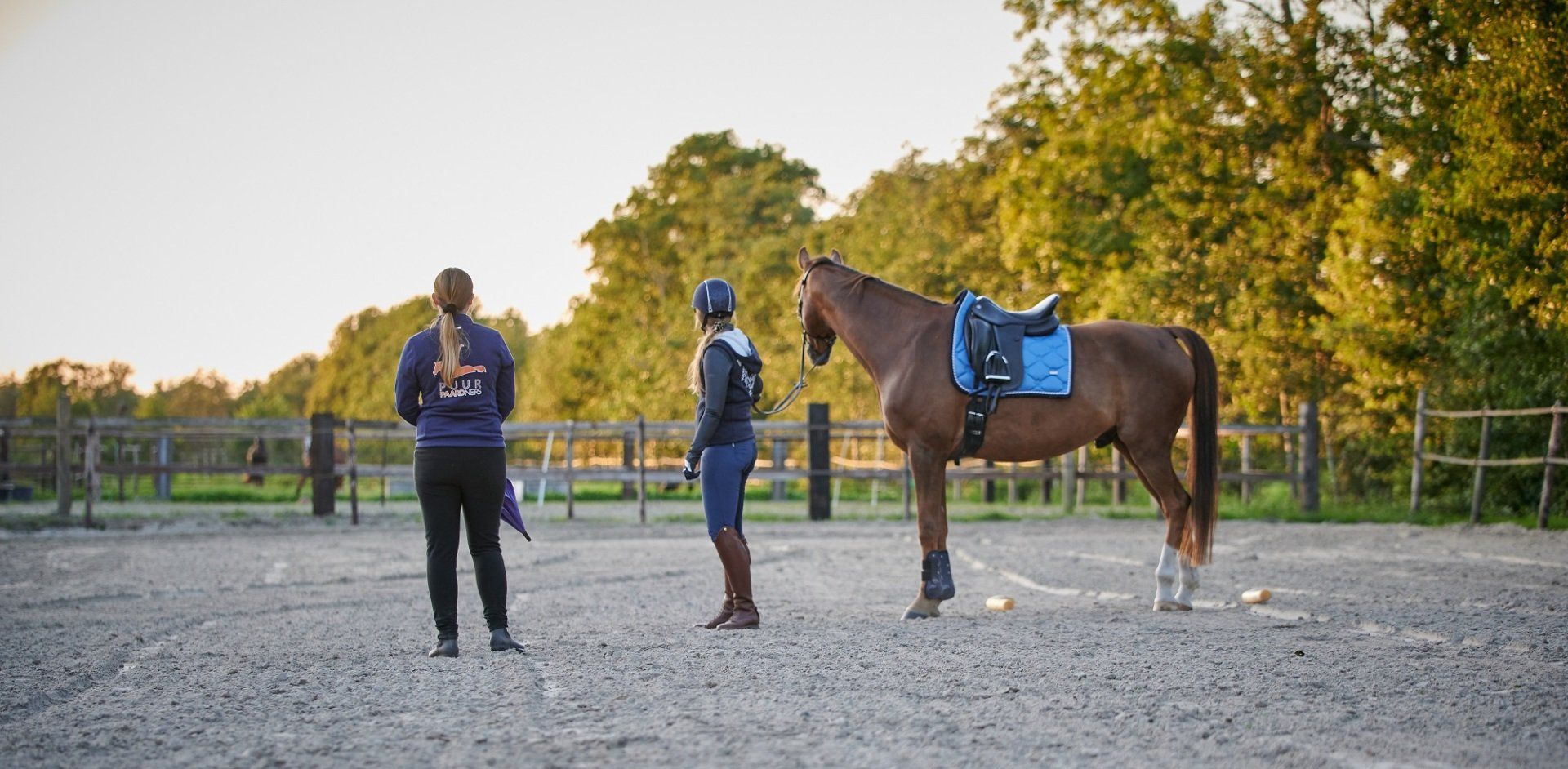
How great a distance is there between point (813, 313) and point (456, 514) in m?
2.74

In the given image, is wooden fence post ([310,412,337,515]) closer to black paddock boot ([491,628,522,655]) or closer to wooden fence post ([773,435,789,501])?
wooden fence post ([773,435,789,501])

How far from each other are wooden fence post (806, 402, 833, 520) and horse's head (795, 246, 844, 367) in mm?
9997

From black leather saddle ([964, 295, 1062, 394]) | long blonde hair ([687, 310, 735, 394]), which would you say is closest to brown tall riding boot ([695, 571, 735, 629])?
long blonde hair ([687, 310, 735, 394])

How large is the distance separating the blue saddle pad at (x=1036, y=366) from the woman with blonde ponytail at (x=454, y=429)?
2.59 metres

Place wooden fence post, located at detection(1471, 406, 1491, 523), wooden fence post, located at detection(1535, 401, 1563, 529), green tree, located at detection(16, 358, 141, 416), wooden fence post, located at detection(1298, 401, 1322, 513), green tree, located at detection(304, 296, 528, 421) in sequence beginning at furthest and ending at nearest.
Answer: green tree, located at detection(304, 296, 528, 421), green tree, located at detection(16, 358, 141, 416), wooden fence post, located at detection(1298, 401, 1322, 513), wooden fence post, located at detection(1471, 406, 1491, 523), wooden fence post, located at detection(1535, 401, 1563, 529)

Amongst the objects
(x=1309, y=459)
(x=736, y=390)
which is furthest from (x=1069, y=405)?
(x=1309, y=459)

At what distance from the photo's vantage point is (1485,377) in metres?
15.6

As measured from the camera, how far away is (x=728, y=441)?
21.1 feet

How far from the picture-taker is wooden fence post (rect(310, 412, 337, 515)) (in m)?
17.3

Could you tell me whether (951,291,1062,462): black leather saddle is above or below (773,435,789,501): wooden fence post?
above

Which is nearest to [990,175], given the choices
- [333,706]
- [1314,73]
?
[1314,73]

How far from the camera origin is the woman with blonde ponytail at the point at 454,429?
5469 mm

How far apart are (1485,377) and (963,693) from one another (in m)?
13.6

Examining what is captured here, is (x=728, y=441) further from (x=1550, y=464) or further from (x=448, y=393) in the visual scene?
(x=1550, y=464)
